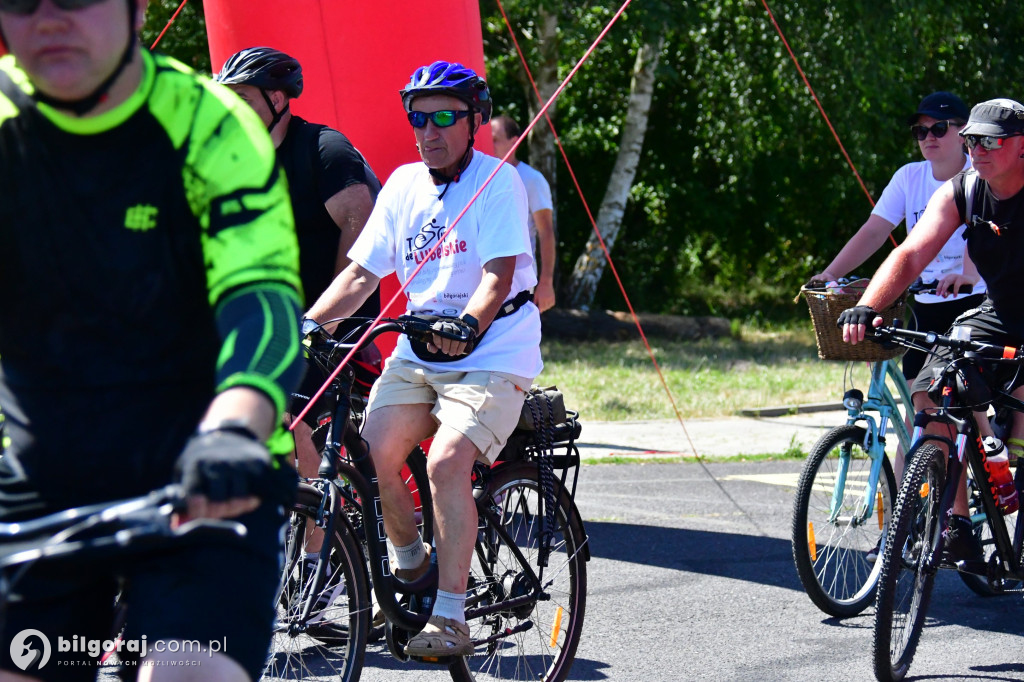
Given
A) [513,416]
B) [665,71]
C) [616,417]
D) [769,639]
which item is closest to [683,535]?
[769,639]

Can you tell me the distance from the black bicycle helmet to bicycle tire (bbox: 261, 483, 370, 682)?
1.66 metres

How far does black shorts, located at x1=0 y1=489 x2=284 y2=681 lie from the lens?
6.48ft

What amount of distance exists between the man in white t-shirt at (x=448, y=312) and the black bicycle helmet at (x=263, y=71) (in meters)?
0.68

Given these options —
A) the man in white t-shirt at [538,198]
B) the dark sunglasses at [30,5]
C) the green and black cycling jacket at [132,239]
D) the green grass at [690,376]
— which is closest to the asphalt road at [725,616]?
the man in white t-shirt at [538,198]

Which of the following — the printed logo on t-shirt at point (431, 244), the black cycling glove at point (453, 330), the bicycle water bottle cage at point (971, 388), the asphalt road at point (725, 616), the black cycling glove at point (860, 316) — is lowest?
the asphalt road at point (725, 616)

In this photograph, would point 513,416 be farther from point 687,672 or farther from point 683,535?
point 683,535

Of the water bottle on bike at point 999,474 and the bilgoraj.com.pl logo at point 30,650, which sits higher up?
the bilgoraj.com.pl logo at point 30,650

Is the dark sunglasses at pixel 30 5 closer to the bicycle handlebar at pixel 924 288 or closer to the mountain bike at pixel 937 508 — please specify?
the mountain bike at pixel 937 508

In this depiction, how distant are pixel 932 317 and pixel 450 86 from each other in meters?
3.10

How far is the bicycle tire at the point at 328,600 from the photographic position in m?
3.84

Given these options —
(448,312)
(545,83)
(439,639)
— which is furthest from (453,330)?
(545,83)

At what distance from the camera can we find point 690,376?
537 inches

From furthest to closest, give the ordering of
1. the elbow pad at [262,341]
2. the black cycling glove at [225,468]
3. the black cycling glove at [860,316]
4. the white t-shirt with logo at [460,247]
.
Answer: the black cycling glove at [860,316] → the white t-shirt with logo at [460,247] → the elbow pad at [262,341] → the black cycling glove at [225,468]

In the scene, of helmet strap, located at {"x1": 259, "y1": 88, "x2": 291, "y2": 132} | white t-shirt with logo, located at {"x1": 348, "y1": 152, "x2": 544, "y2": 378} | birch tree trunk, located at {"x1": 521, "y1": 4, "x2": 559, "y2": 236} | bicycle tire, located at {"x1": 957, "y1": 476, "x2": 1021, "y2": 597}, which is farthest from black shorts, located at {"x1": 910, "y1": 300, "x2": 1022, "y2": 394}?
birch tree trunk, located at {"x1": 521, "y1": 4, "x2": 559, "y2": 236}
